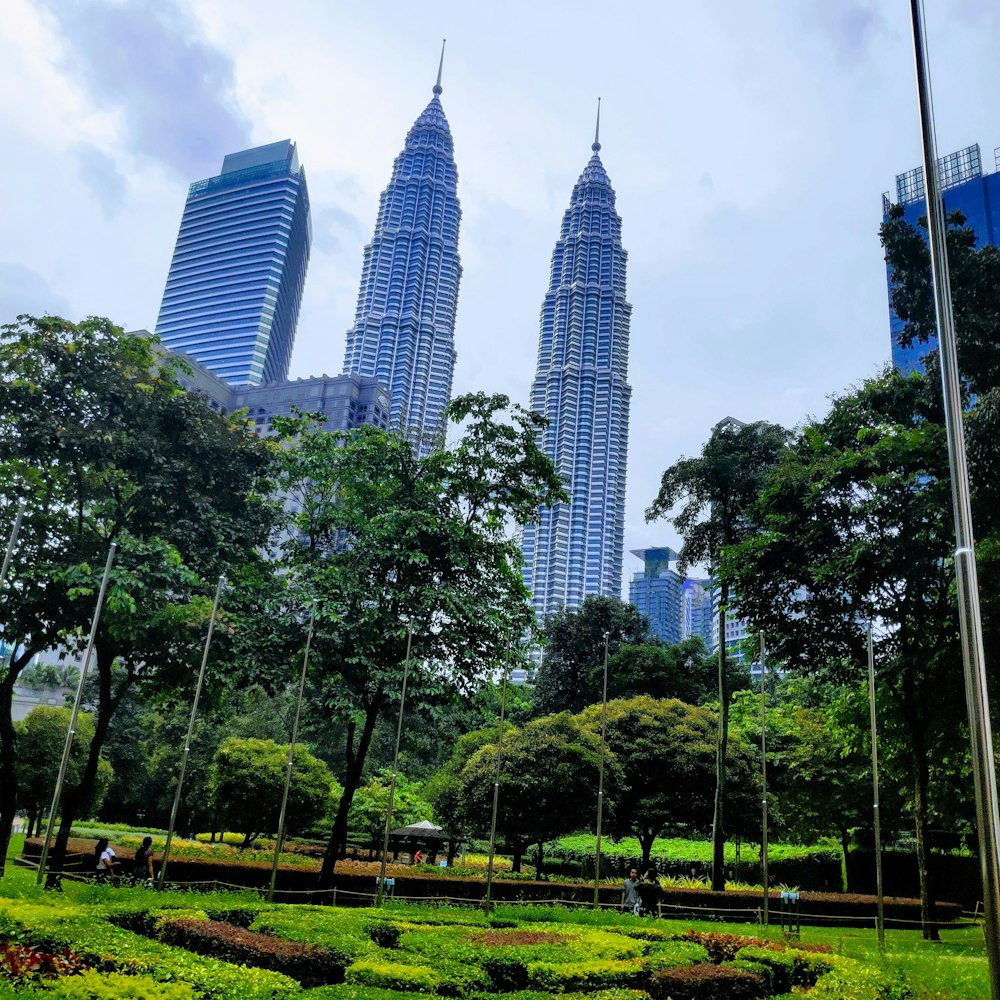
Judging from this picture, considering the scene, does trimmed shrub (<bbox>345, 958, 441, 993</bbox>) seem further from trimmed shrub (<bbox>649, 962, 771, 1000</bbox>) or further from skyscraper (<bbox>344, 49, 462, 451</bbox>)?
skyscraper (<bbox>344, 49, 462, 451</bbox>)

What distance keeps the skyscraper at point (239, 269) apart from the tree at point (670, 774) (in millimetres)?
113444

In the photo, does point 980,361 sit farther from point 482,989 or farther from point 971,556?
point 482,989

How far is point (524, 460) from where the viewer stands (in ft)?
75.6

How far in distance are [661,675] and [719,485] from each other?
61.8 feet

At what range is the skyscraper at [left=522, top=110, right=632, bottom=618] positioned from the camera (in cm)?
9519

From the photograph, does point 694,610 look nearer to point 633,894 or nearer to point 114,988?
point 633,894

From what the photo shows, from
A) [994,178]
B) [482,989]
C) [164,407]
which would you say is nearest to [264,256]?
[994,178]

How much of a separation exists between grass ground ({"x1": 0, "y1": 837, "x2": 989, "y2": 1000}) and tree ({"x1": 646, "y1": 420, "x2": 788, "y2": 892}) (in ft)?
33.9

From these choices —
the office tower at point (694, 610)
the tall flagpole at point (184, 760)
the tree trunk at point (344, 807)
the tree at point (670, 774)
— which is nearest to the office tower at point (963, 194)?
the tree at point (670, 774)

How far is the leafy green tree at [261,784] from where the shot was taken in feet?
97.0

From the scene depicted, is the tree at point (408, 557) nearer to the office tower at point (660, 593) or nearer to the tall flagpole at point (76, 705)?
the tall flagpole at point (76, 705)

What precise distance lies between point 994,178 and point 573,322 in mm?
60689

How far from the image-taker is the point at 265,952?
30.2 ft

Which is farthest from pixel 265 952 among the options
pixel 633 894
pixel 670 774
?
pixel 670 774
